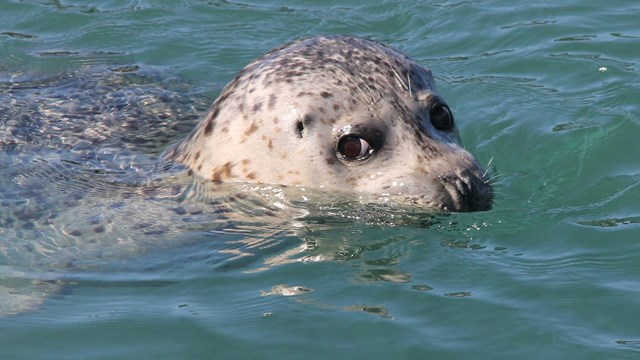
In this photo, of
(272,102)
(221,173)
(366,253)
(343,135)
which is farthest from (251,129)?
(366,253)

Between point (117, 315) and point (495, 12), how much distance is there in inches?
237

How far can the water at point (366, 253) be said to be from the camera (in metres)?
5.54

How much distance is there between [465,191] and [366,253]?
620 mm

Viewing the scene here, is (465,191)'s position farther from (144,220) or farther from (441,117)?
(144,220)

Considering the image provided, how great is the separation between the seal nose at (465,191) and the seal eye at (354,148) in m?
0.43

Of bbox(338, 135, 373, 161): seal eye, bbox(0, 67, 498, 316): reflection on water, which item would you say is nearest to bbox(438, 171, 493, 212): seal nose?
bbox(0, 67, 498, 316): reflection on water

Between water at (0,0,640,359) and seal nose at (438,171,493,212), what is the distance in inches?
3.3

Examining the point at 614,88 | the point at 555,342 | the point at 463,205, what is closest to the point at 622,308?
the point at 555,342

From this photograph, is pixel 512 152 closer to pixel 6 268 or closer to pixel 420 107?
pixel 420 107

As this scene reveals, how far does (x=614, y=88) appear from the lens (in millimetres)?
9109

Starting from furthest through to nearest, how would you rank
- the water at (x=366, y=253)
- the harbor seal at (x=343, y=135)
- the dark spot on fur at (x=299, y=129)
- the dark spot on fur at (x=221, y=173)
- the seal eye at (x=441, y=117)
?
1. the seal eye at (x=441, y=117)
2. the dark spot on fur at (x=221, y=173)
3. the dark spot on fur at (x=299, y=129)
4. the harbor seal at (x=343, y=135)
5. the water at (x=366, y=253)

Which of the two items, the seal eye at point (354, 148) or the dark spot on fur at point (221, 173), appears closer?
the seal eye at point (354, 148)

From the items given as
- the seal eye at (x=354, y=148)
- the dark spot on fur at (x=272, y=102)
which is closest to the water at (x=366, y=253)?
the seal eye at (x=354, y=148)

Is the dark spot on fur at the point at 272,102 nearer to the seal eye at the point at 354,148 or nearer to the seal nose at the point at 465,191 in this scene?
the seal eye at the point at 354,148
